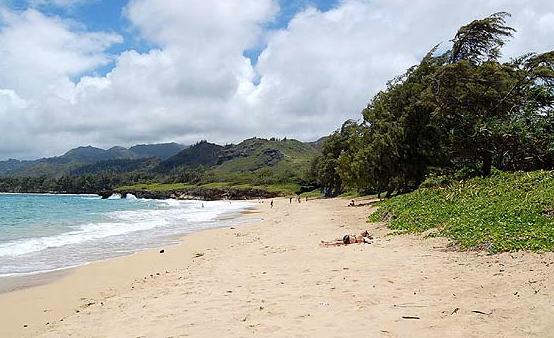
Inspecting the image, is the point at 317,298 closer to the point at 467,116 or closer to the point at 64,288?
the point at 64,288

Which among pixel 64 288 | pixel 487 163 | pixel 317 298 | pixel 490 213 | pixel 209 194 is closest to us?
pixel 317 298

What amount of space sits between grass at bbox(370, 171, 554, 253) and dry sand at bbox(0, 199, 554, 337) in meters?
0.91

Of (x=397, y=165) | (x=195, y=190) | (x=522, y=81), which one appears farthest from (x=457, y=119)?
(x=195, y=190)

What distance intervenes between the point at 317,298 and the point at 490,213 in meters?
9.47

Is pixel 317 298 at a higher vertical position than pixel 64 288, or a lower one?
higher

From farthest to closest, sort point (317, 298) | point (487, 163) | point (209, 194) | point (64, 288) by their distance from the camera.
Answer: point (209, 194) < point (487, 163) < point (64, 288) < point (317, 298)

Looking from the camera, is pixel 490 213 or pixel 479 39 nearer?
pixel 490 213

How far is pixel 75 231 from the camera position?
33375 millimetres

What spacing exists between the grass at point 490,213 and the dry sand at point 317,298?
3.00ft

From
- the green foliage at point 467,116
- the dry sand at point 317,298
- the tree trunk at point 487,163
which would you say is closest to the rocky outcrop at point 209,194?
the green foliage at point 467,116

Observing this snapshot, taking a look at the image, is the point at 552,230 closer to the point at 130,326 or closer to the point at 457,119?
the point at 130,326

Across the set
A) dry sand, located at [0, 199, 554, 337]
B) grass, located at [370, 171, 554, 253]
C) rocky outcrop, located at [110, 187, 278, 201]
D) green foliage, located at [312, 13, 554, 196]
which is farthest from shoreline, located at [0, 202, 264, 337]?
rocky outcrop, located at [110, 187, 278, 201]

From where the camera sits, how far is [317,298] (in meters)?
9.61

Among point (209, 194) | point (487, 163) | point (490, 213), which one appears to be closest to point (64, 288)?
point (490, 213)
